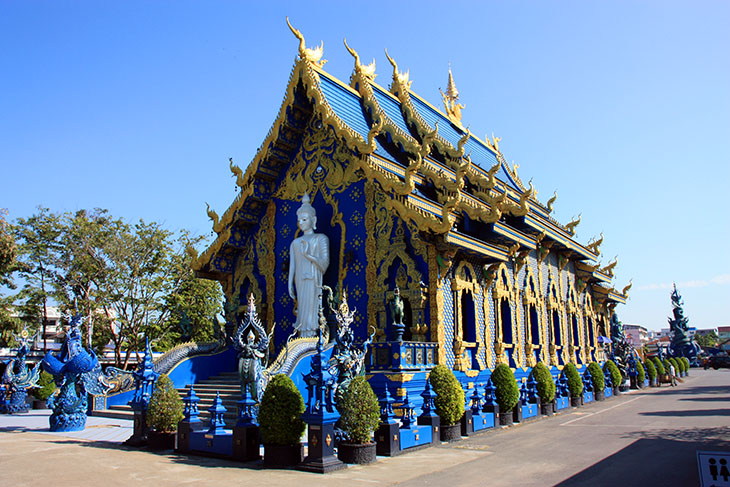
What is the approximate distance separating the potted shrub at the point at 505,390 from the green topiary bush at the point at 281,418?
20.0 ft

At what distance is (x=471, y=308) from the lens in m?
15.5

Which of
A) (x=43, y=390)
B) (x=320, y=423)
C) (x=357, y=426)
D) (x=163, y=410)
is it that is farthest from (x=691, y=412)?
(x=43, y=390)

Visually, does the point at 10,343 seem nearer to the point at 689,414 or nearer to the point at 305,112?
the point at 305,112

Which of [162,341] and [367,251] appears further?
[162,341]

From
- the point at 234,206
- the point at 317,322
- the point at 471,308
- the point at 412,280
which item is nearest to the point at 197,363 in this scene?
the point at 317,322

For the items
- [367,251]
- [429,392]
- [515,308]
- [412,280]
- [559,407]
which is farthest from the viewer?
[515,308]

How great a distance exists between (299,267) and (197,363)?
3.76m

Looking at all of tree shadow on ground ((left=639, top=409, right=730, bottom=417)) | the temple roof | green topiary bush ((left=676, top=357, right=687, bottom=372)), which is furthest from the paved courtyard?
green topiary bush ((left=676, top=357, right=687, bottom=372))

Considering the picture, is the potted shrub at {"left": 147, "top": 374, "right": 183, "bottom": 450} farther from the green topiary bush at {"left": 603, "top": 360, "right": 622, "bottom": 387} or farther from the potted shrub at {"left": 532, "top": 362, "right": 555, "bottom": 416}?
the green topiary bush at {"left": 603, "top": 360, "right": 622, "bottom": 387}

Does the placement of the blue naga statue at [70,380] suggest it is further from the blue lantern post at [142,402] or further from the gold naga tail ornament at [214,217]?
the gold naga tail ornament at [214,217]

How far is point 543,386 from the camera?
50.9ft

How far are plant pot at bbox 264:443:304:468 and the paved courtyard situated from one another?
0.30 meters

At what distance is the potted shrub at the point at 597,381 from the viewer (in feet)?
69.2

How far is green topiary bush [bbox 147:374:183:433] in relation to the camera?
34.2ft
